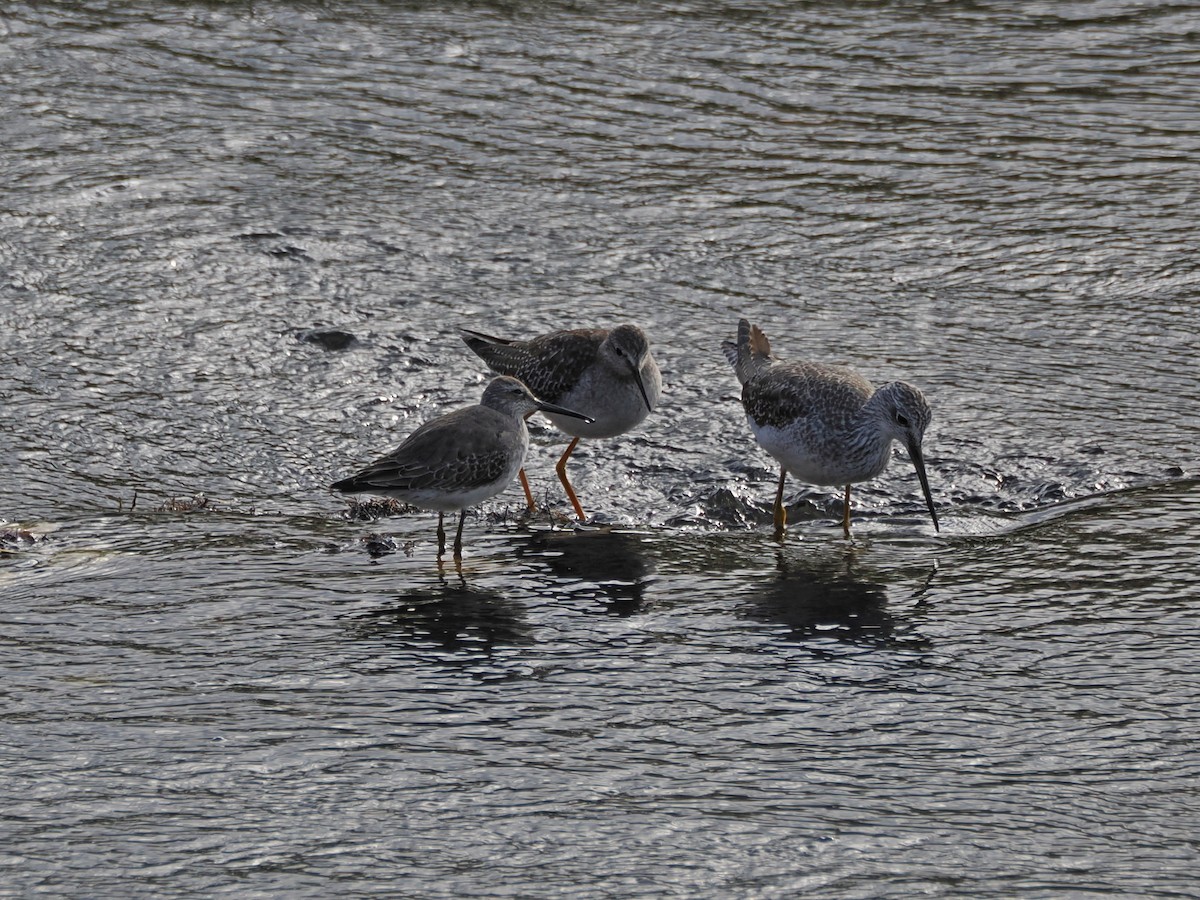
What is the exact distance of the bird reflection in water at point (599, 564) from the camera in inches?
320

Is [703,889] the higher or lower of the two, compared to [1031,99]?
lower

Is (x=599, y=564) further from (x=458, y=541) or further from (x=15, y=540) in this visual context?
(x=15, y=540)

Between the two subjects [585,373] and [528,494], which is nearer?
[528,494]

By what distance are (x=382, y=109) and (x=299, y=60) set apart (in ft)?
5.52

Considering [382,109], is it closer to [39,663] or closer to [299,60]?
[299,60]

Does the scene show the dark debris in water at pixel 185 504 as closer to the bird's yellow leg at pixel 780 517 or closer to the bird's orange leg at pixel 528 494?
the bird's orange leg at pixel 528 494

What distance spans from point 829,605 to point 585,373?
2.74 m

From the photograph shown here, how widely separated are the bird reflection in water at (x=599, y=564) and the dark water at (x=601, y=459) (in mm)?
38

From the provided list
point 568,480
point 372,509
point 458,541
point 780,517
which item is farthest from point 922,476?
point 372,509

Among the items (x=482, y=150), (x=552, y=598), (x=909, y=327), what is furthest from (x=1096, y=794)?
(x=482, y=150)

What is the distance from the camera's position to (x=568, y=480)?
982 cm

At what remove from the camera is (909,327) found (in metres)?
11.6

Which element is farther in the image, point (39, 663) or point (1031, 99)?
point (1031, 99)

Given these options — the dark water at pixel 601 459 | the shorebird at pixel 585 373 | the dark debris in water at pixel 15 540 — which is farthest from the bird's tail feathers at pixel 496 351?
the dark debris in water at pixel 15 540
